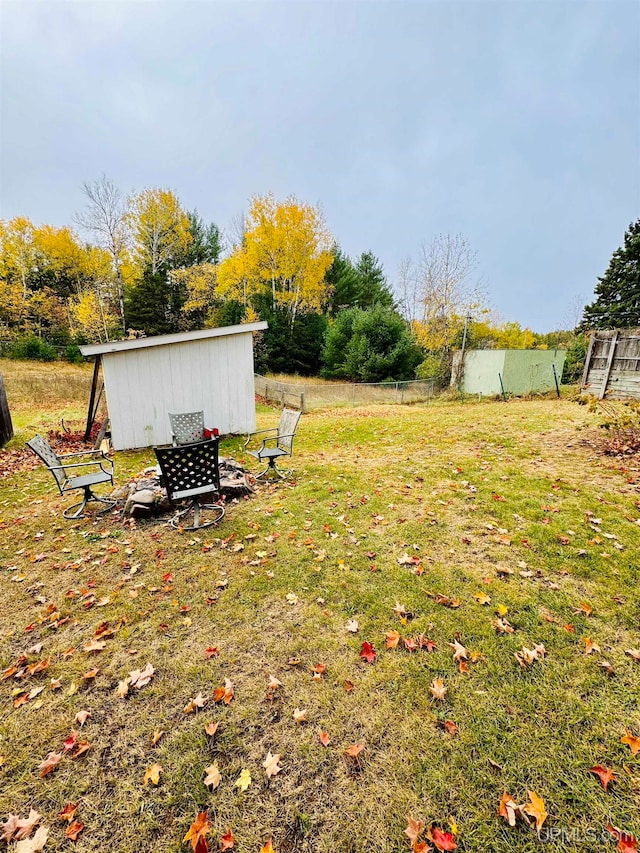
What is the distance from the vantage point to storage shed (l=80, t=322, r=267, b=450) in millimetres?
8281

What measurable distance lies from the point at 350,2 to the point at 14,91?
18.6 m

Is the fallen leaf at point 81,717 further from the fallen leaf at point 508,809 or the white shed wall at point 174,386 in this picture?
the white shed wall at point 174,386

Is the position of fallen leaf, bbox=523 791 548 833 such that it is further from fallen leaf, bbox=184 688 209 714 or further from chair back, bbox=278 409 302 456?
chair back, bbox=278 409 302 456

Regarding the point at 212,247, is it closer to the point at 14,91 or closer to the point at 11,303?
the point at 14,91

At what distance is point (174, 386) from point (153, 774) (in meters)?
7.95

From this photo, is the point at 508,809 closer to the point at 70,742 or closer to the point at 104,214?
the point at 70,742

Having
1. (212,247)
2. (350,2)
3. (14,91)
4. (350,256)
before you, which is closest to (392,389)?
(350,2)

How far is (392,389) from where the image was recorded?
1795cm

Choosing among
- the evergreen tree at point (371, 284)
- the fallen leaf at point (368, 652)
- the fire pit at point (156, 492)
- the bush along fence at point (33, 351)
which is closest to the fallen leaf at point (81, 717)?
the fallen leaf at point (368, 652)

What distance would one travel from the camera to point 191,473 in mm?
4715

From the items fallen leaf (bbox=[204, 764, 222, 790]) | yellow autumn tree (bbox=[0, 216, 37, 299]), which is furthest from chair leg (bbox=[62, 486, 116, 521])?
yellow autumn tree (bbox=[0, 216, 37, 299])

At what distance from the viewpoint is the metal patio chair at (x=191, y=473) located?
14.8 feet

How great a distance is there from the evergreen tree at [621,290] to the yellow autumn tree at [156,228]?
2920 cm

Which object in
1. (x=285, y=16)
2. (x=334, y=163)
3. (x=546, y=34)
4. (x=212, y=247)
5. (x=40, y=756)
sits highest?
(x=334, y=163)
